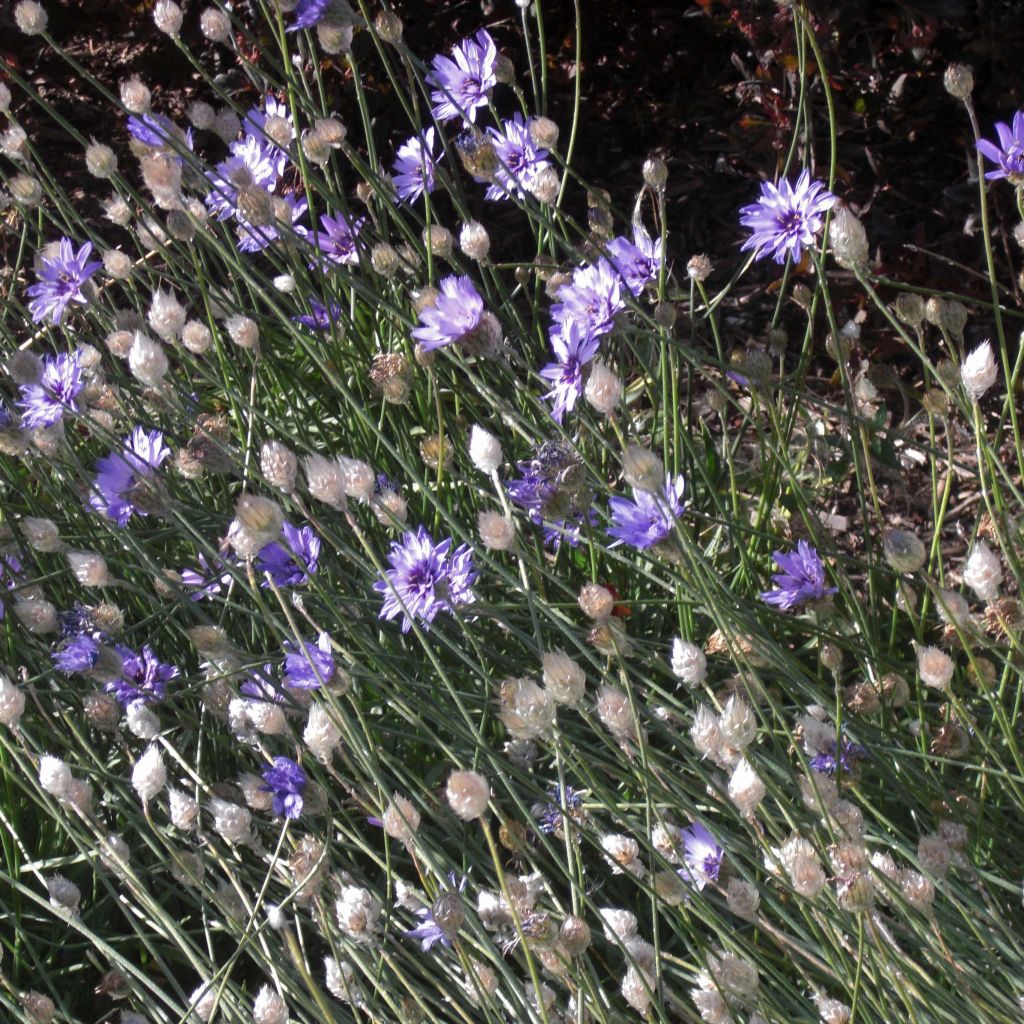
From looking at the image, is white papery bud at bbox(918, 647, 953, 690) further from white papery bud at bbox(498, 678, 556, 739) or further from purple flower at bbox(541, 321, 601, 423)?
purple flower at bbox(541, 321, 601, 423)

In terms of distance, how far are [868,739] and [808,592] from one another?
26 cm

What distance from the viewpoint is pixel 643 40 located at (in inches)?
159

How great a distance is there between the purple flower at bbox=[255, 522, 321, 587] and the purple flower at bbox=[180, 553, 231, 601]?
59mm

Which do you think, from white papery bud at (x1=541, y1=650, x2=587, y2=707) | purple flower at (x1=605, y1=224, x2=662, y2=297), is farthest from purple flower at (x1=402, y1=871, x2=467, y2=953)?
purple flower at (x1=605, y1=224, x2=662, y2=297)

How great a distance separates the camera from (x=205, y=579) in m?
2.00

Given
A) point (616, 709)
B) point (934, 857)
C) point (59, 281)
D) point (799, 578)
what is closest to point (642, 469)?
point (616, 709)

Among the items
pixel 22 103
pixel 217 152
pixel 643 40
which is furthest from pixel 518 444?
pixel 22 103

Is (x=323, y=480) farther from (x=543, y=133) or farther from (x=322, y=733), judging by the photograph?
(x=543, y=133)

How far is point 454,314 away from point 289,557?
22.3 inches

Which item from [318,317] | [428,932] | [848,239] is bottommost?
[428,932]

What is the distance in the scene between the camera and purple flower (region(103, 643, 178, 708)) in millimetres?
1777

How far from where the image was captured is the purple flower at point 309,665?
1.46m

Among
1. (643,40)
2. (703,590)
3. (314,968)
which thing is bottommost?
(314,968)

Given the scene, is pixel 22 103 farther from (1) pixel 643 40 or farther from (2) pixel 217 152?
(1) pixel 643 40
